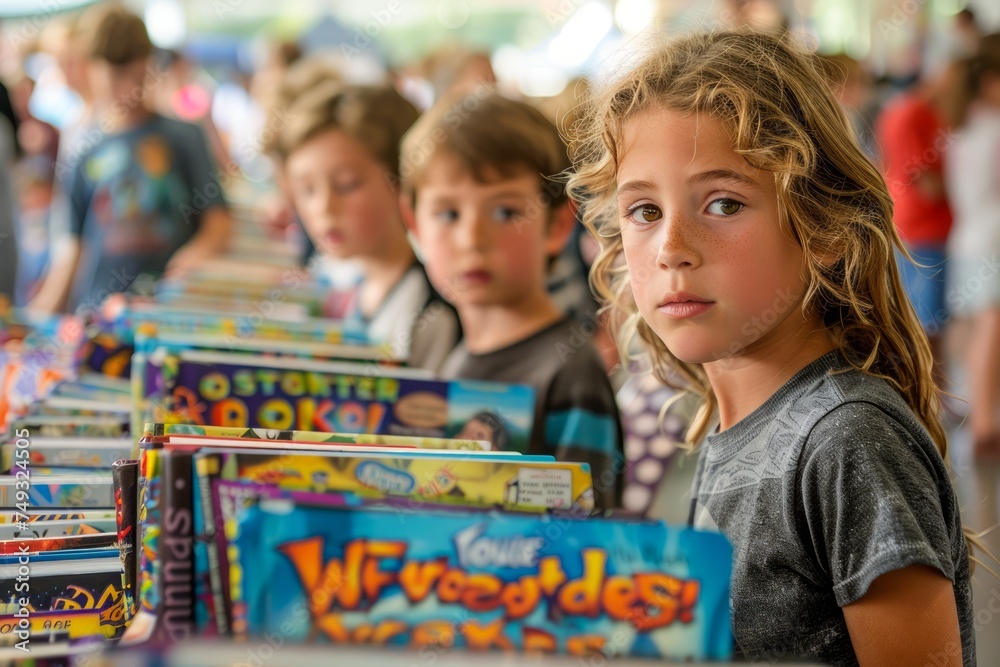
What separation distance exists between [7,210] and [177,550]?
4653mm

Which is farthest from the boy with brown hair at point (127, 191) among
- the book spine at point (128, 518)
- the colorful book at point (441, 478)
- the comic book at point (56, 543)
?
the colorful book at point (441, 478)

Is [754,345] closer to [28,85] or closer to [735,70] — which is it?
[735,70]

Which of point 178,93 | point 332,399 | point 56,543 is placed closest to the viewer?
point 56,543

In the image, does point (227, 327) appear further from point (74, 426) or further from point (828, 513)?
point (828, 513)

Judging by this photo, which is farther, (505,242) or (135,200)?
(135,200)

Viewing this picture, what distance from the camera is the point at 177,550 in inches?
32.4

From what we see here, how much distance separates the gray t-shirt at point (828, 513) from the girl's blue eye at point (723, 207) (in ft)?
0.73

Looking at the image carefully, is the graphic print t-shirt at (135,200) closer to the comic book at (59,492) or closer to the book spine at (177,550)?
the comic book at (59,492)

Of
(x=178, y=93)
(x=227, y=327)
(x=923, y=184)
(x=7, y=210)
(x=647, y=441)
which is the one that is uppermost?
(x=178, y=93)

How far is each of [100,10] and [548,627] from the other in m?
4.66

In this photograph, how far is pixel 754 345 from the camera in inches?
50.7

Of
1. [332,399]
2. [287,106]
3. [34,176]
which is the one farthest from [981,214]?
[34,176]

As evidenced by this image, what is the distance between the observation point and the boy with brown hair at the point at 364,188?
2924 mm

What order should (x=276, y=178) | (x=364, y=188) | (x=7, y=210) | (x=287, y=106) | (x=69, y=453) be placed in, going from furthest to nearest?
(x=276, y=178) < (x=7, y=210) < (x=287, y=106) < (x=364, y=188) < (x=69, y=453)
